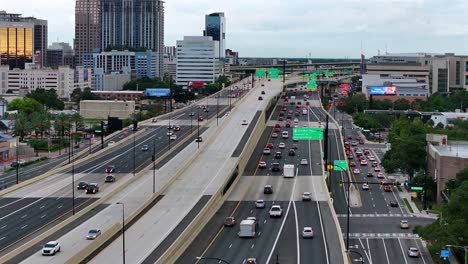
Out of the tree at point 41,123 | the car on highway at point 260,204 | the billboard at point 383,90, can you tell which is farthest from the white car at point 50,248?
the billboard at point 383,90

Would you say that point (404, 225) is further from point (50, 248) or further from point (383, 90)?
point (383, 90)

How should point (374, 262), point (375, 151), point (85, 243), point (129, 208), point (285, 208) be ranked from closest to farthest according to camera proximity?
1. point (85, 243)
2. point (374, 262)
3. point (129, 208)
4. point (285, 208)
5. point (375, 151)

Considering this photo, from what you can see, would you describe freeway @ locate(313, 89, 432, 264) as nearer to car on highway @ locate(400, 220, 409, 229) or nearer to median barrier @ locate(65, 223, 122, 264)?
car on highway @ locate(400, 220, 409, 229)

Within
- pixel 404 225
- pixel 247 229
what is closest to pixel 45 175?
pixel 247 229

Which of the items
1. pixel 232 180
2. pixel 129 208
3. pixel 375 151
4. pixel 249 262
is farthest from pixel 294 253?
pixel 375 151

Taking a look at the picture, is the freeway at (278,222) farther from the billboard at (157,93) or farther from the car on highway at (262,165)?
the billboard at (157,93)

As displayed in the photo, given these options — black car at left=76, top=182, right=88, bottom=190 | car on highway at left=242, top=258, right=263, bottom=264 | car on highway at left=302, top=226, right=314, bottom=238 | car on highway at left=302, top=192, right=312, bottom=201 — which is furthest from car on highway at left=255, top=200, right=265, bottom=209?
car on highway at left=242, top=258, right=263, bottom=264

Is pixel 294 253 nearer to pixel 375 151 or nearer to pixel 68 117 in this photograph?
pixel 375 151
